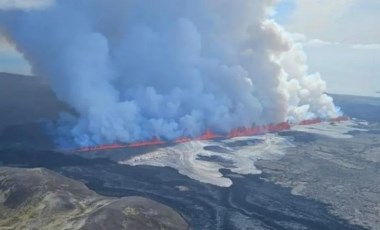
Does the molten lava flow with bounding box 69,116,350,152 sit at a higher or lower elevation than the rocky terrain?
higher

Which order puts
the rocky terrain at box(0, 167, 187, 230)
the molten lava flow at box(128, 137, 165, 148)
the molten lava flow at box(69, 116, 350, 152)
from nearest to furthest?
1. the rocky terrain at box(0, 167, 187, 230)
2. the molten lava flow at box(69, 116, 350, 152)
3. the molten lava flow at box(128, 137, 165, 148)

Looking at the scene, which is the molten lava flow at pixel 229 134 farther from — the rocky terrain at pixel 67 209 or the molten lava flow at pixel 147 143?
the rocky terrain at pixel 67 209

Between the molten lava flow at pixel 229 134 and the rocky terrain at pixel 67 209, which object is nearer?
the rocky terrain at pixel 67 209

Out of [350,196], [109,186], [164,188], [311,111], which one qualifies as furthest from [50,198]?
[311,111]

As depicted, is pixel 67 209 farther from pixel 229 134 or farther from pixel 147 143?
pixel 229 134

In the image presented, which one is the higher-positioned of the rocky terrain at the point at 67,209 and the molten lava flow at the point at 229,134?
the molten lava flow at the point at 229,134

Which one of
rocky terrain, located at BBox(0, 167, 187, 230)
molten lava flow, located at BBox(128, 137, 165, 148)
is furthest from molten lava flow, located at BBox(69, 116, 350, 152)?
rocky terrain, located at BBox(0, 167, 187, 230)

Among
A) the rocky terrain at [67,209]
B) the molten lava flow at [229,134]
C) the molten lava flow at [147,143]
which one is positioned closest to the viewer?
the rocky terrain at [67,209]

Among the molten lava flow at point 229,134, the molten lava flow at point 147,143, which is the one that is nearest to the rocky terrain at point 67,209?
the molten lava flow at point 229,134

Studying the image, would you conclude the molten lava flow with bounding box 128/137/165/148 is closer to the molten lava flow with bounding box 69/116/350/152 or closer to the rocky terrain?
the molten lava flow with bounding box 69/116/350/152
